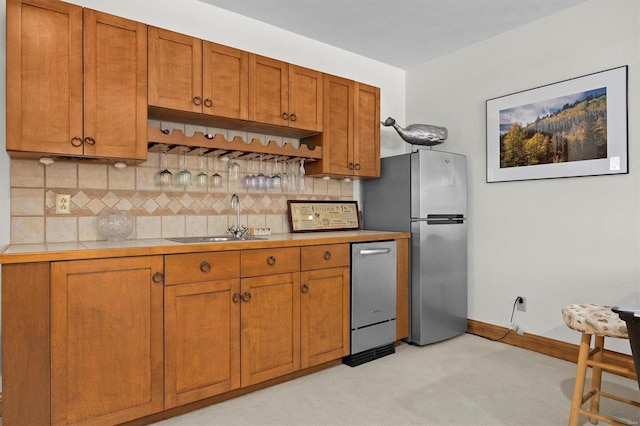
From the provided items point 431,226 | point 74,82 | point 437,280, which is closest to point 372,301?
point 437,280

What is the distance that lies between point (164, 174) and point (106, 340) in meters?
1.10

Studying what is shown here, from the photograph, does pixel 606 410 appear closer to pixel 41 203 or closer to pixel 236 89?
pixel 236 89

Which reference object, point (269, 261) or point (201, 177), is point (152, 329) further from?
point (201, 177)

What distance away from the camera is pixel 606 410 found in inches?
84.4

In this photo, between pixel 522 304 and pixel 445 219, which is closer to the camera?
pixel 522 304

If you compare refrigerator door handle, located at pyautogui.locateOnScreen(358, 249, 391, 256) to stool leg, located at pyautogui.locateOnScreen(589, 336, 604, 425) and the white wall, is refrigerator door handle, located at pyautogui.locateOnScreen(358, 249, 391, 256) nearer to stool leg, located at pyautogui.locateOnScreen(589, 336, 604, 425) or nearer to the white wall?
the white wall

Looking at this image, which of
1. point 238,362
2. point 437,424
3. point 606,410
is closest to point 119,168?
point 238,362

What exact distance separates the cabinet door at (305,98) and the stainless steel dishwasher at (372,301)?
994 mm

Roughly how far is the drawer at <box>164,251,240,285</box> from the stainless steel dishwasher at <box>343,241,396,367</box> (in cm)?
95

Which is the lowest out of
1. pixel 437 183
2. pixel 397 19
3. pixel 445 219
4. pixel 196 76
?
pixel 445 219

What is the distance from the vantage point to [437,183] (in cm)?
328

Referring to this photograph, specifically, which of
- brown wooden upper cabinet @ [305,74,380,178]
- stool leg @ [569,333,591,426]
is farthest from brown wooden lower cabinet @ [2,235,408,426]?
stool leg @ [569,333,591,426]

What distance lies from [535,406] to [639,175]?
5.41ft

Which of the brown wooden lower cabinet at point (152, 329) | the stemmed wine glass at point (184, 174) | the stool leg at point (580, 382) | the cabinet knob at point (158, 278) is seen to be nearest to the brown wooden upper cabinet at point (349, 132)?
the brown wooden lower cabinet at point (152, 329)
